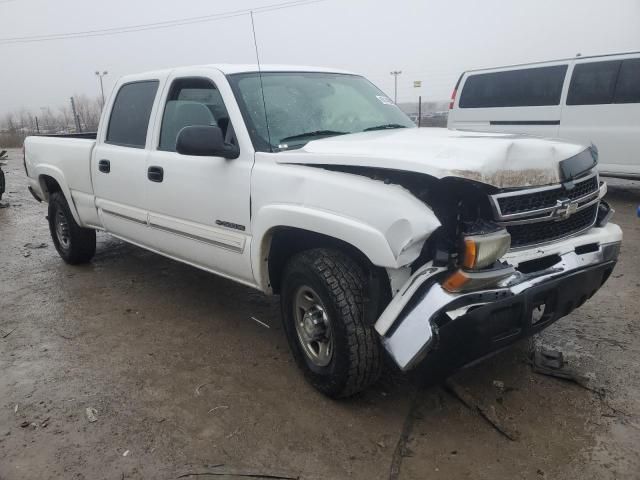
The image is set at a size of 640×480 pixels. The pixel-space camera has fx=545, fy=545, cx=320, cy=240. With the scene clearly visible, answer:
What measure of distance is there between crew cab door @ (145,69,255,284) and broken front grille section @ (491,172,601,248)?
1479mm

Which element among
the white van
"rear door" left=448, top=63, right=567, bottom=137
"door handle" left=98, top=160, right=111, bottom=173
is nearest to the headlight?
"door handle" left=98, top=160, right=111, bottom=173

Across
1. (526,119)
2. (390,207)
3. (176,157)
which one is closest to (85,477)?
(390,207)

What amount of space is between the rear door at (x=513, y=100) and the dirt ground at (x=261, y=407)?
469cm

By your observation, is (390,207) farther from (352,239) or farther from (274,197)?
(274,197)

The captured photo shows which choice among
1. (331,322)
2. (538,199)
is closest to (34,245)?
(331,322)

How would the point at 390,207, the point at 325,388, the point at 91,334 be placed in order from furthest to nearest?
1. the point at 91,334
2. the point at 325,388
3. the point at 390,207

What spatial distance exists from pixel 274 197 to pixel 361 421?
128cm

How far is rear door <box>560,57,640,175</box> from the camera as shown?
769 centimetres

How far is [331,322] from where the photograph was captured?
2754 millimetres

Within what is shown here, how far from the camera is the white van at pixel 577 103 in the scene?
7742 millimetres

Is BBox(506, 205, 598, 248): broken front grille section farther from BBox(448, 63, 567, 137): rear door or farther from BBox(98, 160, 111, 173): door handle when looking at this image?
BBox(448, 63, 567, 137): rear door

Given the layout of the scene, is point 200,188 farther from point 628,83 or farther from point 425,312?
point 628,83

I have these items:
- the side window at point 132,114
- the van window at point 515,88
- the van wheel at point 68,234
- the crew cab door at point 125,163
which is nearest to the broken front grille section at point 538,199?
the crew cab door at point 125,163

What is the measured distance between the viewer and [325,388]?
2.95 meters
